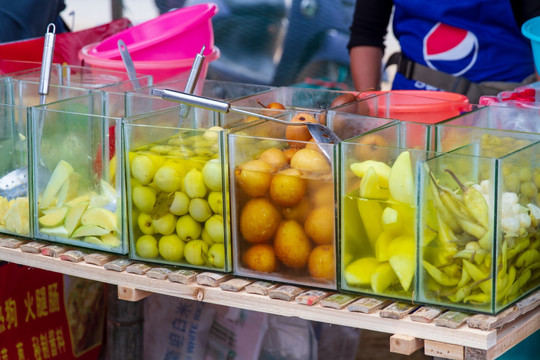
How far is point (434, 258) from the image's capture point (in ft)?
3.78

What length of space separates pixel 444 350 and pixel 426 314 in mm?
61

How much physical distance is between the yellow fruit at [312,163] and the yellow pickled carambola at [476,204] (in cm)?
23

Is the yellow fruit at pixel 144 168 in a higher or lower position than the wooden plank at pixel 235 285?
higher

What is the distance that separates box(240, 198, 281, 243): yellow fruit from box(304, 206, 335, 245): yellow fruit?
0.06 m

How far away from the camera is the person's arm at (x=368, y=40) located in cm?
242

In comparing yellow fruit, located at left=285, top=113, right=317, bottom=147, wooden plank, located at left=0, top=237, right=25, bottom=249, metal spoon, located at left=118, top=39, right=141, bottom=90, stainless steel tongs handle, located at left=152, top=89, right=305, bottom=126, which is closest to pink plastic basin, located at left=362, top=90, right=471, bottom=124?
yellow fruit, located at left=285, top=113, right=317, bottom=147

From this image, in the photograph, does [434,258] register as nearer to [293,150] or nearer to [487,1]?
[293,150]

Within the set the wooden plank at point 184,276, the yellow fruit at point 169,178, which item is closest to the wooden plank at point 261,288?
the wooden plank at point 184,276

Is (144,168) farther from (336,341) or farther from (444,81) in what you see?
(444,81)

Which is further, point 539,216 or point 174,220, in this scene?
point 174,220

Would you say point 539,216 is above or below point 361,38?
below

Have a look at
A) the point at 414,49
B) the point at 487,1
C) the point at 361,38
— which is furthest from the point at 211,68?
the point at 487,1

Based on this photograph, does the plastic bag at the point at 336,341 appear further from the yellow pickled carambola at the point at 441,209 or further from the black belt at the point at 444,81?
the yellow pickled carambola at the point at 441,209

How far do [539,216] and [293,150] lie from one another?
1.35 feet
